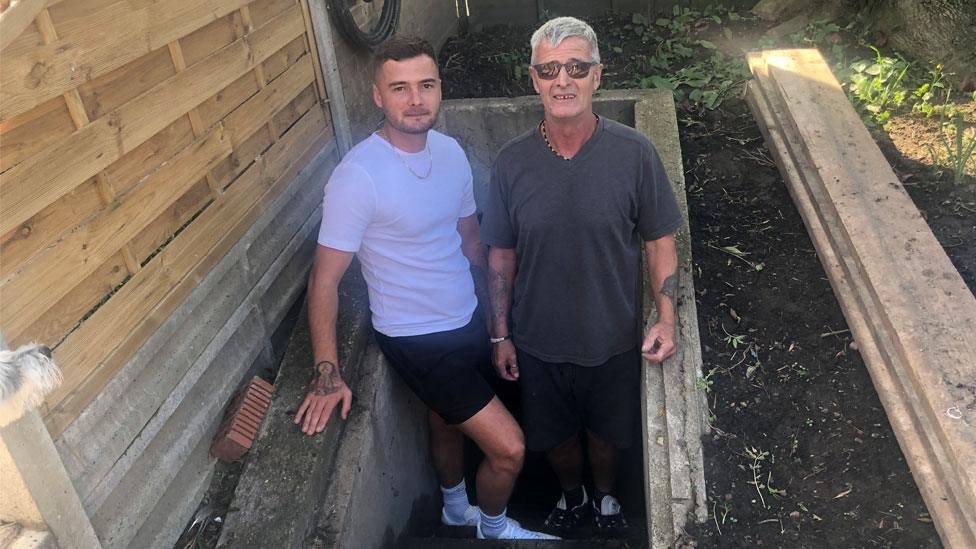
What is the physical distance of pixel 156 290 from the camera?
258 centimetres

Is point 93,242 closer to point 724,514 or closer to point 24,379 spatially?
point 24,379

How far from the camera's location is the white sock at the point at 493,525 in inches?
147

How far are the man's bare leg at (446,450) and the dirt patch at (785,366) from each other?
0.74m

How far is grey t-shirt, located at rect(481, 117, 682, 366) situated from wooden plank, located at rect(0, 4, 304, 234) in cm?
118

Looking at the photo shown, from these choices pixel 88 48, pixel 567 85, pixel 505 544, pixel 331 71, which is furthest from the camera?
pixel 331 71

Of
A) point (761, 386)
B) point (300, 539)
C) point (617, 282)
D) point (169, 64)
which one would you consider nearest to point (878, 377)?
point (761, 386)

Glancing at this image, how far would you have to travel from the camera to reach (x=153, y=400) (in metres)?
2.55

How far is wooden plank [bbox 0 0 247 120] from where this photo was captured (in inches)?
74.1

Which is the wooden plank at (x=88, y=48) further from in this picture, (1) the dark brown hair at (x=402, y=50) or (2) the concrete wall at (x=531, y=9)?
(2) the concrete wall at (x=531, y=9)

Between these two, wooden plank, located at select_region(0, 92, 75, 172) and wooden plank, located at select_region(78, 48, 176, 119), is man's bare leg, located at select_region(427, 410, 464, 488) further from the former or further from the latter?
wooden plank, located at select_region(0, 92, 75, 172)

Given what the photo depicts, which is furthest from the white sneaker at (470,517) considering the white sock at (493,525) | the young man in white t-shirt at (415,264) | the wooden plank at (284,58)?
the wooden plank at (284,58)

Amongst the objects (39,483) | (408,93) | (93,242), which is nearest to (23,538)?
(39,483)

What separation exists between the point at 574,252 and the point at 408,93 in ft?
3.08

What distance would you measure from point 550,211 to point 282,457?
4.76ft
